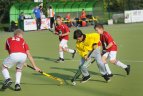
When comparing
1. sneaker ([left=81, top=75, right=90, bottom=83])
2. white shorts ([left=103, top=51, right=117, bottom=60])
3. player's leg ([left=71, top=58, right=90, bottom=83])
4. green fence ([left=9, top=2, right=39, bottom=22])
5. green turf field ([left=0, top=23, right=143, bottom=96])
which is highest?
green fence ([left=9, top=2, right=39, bottom=22])

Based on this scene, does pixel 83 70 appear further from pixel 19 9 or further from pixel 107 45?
pixel 19 9

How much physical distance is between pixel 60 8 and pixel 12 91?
35.3 meters

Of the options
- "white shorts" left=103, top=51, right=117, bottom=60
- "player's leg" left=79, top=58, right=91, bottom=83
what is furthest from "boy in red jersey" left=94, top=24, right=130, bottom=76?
"player's leg" left=79, top=58, right=91, bottom=83

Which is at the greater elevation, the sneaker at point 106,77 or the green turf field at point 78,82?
the sneaker at point 106,77

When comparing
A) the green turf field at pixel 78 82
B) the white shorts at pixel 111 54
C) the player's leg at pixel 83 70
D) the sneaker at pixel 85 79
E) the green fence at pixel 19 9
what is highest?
the green fence at pixel 19 9

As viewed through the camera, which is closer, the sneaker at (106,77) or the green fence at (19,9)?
the sneaker at (106,77)

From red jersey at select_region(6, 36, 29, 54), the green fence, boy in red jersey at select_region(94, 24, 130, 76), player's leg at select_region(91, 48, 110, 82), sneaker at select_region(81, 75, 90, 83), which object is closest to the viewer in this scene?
red jersey at select_region(6, 36, 29, 54)

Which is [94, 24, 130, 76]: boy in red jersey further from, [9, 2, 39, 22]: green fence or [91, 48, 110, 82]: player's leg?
[9, 2, 39, 22]: green fence

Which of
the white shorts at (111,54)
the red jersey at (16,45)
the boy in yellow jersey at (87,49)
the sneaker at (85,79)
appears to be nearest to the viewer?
the red jersey at (16,45)

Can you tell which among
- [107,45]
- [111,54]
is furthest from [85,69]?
[111,54]

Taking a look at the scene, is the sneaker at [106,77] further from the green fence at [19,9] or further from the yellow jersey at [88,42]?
the green fence at [19,9]

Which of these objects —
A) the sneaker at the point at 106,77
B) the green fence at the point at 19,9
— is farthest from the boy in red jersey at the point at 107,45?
the green fence at the point at 19,9

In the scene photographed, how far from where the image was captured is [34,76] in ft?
42.2

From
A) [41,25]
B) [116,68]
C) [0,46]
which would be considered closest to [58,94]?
[116,68]
